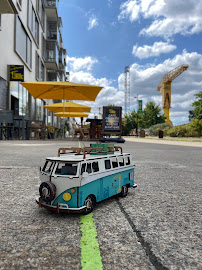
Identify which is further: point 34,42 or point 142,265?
point 34,42

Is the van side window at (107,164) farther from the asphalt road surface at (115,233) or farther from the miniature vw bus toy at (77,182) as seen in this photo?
the asphalt road surface at (115,233)

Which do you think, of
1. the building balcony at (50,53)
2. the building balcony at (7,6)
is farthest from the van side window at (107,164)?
the building balcony at (50,53)

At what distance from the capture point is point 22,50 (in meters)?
22.2

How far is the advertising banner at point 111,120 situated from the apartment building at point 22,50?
5.56m

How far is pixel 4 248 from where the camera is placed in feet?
4.25

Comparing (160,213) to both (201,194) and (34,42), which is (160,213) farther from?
(34,42)

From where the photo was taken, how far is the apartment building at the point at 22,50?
17231 millimetres

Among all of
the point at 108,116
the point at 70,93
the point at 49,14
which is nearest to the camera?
the point at 70,93

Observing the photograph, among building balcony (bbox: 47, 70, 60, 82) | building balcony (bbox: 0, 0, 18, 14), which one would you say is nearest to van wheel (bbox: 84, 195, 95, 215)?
building balcony (bbox: 0, 0, 18, 14)

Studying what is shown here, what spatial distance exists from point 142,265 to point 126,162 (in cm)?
131

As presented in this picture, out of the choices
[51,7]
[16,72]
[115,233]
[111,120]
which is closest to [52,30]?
[51,7]

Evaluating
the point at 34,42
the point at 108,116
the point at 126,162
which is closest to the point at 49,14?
the point at 34,42

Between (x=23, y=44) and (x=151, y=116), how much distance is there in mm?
43373

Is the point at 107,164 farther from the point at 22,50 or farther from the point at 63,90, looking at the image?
the point at 22,50
